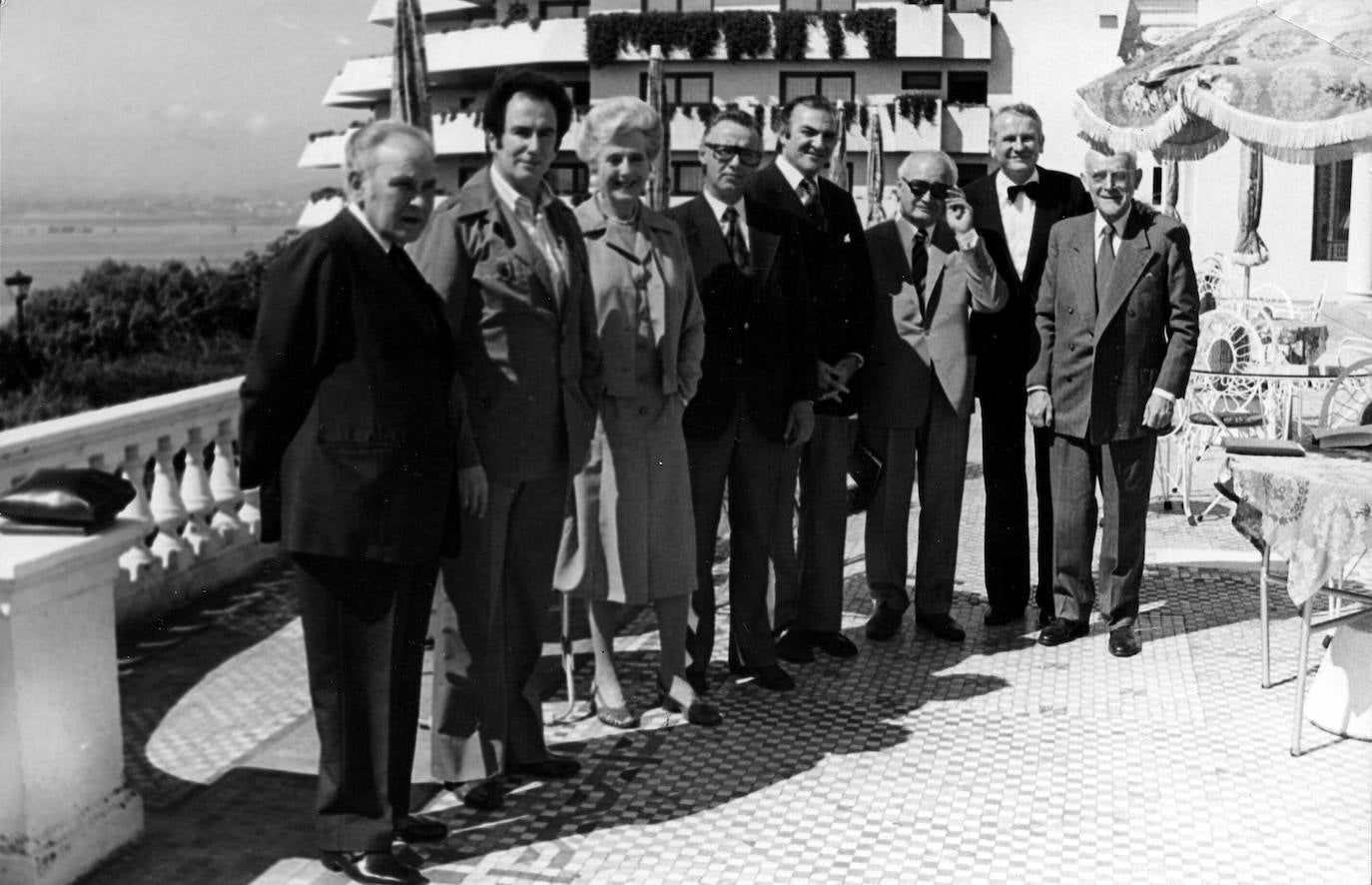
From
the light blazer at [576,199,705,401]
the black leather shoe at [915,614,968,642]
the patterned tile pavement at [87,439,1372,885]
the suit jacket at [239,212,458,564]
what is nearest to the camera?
the suit jacket at [239,212,458,564]

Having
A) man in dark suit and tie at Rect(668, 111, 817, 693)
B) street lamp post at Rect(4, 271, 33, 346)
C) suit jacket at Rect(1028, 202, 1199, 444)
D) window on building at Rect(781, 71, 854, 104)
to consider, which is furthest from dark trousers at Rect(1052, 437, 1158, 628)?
window on building at Rect(781, 71, 854, 104)

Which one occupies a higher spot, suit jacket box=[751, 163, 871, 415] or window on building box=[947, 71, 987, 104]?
window on building box=[947, 71, 987, 104]

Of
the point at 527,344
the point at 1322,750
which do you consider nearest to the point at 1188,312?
the point at 1322,750

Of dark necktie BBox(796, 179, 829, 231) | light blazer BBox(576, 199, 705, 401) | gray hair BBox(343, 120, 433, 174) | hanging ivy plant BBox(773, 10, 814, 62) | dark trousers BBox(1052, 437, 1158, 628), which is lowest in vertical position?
dark trousers BBox(1052, 437, 1158, 628)

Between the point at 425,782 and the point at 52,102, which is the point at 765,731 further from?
the point at 52,102

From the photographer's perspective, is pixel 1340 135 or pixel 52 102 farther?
pixel 52 102

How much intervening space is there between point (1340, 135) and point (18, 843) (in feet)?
18.7

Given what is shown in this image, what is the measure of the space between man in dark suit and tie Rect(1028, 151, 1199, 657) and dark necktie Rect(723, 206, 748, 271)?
1514 millimetres

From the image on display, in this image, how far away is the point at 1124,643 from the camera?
5.96m

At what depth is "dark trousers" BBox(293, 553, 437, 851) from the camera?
3.67 meters

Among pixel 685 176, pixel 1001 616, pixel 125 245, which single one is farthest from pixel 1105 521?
pixel 685 176

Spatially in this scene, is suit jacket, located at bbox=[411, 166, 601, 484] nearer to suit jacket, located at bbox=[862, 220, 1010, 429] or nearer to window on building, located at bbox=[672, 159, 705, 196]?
suit jacket, located at bbox=[862, 220, 1010, 429]

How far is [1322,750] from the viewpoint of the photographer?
4816 mm

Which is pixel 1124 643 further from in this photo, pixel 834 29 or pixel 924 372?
pixel 834 29
